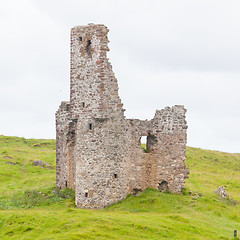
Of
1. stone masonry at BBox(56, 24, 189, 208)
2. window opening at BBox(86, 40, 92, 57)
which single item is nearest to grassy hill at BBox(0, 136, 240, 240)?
stone masonry at BBox(56, 24, 189, 208)

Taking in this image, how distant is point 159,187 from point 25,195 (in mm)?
10377

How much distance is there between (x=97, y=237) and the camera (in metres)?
20.1

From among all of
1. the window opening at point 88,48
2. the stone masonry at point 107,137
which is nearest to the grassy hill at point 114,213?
the stone masonry at point 107,137

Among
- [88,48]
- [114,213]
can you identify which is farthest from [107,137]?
[88,48]

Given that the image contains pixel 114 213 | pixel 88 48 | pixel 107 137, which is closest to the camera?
pixel 114 213

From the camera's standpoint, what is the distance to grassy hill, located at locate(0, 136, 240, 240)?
21.6 metres

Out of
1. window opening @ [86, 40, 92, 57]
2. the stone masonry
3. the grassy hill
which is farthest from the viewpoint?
window opening @ [86, 40, 92, 57]

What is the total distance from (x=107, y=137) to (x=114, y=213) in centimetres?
527

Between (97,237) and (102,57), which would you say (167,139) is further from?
(97,237)

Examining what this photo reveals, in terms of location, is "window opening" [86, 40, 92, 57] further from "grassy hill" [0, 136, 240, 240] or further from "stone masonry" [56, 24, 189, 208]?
"grassy hill" [0, 136, 240, 240]

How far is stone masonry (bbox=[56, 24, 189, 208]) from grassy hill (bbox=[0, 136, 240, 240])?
121cm

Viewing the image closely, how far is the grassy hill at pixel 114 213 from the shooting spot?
2156cm

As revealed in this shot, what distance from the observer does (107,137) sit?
28.5 meters

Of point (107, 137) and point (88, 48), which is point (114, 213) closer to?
point (107, 137)
